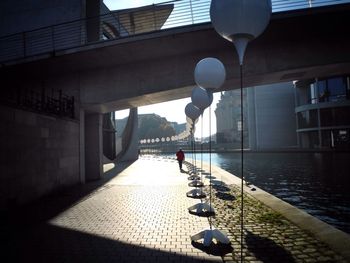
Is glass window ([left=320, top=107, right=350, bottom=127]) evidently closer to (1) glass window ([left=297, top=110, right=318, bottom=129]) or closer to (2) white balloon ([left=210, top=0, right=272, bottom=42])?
(1) glass window ([left=297, top=110, right=318, bottom=129])

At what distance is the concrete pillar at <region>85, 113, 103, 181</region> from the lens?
57.7 feet

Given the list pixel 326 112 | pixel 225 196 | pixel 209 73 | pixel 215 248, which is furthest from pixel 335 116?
pixel 215 248

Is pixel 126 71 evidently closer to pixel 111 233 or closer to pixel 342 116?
pixel 111 233

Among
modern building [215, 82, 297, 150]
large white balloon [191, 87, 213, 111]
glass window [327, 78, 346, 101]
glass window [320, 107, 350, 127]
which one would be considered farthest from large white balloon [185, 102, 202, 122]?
modern building [215, 82, 297, 150]

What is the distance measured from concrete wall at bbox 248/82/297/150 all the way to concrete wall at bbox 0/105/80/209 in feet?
210

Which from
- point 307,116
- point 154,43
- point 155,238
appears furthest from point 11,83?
point 307,116

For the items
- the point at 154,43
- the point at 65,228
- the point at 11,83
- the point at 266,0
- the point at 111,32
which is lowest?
the point at 65,228

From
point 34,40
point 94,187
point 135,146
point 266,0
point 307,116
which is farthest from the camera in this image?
point 307,116

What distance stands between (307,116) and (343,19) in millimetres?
50261

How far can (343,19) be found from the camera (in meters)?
11.6

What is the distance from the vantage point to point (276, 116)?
242 feet

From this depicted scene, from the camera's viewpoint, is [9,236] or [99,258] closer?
[99,258]

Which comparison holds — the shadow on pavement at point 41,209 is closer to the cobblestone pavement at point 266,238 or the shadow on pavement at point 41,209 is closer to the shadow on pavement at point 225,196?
the cobblestone pavement at point 266,238

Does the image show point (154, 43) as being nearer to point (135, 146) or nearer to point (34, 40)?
point (34, 40)
